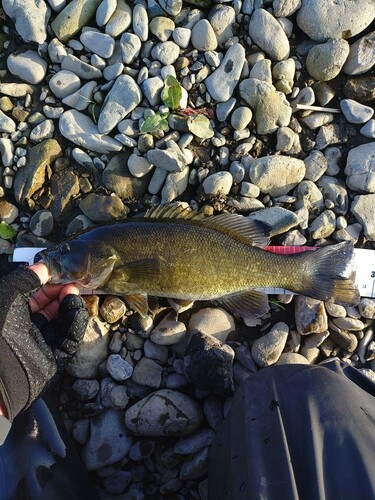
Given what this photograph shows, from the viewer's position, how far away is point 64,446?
3754mm

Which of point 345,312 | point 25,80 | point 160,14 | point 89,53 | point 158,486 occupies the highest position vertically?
point 160,14

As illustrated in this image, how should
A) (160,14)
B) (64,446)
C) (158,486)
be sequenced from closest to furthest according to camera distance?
(64,446), (158,486), (160,14)

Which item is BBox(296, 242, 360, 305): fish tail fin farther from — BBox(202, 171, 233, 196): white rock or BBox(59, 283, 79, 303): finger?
BBox(59, 283, 79, 303): finger

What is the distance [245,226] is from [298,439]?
1.93 m

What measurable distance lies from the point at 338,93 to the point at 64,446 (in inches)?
164

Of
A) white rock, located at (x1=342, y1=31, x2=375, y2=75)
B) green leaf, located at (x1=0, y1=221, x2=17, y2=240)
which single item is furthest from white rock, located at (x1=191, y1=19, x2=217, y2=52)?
green leaf, located at (x1=0, y1=221, x2=17, y2=240)

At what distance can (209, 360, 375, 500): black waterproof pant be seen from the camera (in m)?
2.45

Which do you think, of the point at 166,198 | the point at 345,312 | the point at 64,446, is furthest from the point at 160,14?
the point at 64,446

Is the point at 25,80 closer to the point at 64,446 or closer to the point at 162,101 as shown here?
the point at 162,101

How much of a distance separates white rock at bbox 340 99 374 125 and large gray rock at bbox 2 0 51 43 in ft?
9.82

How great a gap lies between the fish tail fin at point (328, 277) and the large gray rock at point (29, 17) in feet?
10.5

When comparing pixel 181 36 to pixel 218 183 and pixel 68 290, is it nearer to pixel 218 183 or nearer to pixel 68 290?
pixel 218 183

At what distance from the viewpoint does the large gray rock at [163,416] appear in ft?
12.8

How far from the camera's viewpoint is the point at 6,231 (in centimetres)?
426
